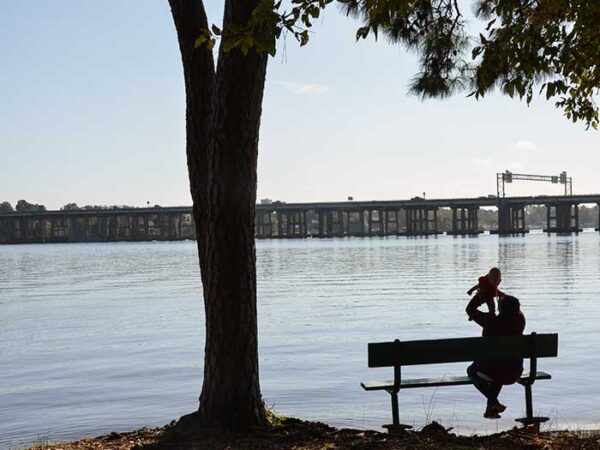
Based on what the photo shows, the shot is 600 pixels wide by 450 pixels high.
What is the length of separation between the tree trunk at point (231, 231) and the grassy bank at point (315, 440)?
10.3 inches

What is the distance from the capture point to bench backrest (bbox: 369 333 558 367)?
693 centimetres

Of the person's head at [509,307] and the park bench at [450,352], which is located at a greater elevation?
the person's head at [509,307]

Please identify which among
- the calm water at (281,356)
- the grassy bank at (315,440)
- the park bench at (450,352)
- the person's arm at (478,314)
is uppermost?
the person's arm at (478,314)

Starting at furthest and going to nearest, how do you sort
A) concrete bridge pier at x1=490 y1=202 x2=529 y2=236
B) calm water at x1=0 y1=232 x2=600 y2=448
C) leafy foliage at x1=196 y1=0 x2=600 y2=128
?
1. concrete bridge pier at x1=490 y1=202 x2=529 y2=236
2. calm water at x1=0 y1=232 x2=600 y2=448
3. leafy foliage at x1=196 y1=0 x2=600 y2=128

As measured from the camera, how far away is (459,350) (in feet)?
23.1

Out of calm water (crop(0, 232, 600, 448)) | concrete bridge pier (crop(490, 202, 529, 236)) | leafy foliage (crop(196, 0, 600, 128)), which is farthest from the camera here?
concrete bridge pier (crop(490, 202, 529, 236))

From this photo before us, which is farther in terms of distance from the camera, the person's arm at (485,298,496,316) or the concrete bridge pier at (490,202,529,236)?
the concrete bridge pier at (490,202,529,236)

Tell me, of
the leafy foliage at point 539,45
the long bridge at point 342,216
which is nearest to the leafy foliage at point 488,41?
the leafy foliage at point 539,45

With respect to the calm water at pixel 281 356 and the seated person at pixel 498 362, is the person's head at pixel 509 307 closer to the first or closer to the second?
the seated person at pixel 498 362

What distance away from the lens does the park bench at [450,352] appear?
6.94 m

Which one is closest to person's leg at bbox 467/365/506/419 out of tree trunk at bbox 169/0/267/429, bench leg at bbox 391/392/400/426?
bench leg at bbox 391/392/400/426

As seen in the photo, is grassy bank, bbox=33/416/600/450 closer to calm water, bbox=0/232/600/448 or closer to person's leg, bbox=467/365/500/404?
person's leg, bbox=467/365/500/404

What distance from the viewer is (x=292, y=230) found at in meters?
178

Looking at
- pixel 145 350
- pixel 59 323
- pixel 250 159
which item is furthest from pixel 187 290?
pixel 250 159
